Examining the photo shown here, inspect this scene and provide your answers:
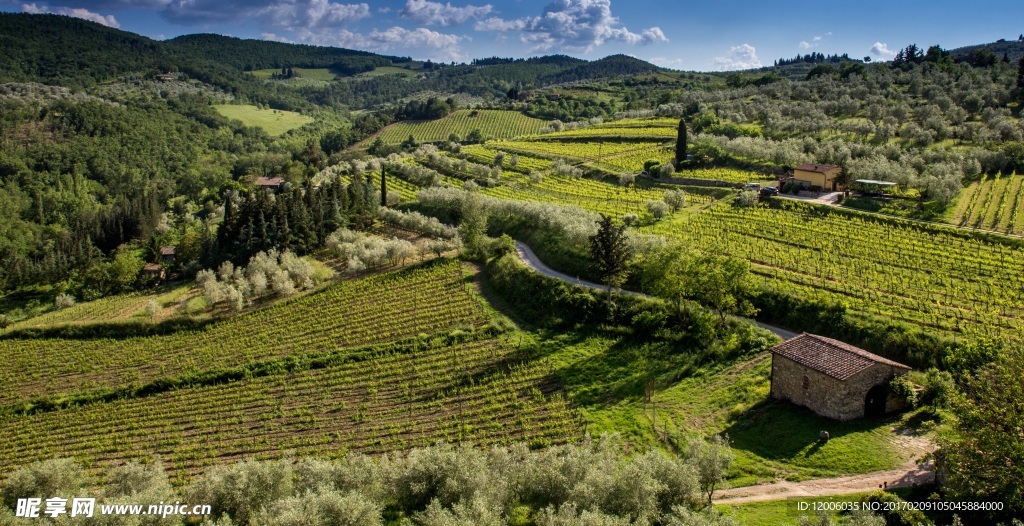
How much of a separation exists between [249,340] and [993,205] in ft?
239

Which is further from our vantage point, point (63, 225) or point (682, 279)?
point (63, 225)

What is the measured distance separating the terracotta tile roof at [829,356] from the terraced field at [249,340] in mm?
24893

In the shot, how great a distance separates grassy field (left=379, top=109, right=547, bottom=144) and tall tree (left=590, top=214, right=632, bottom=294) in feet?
396

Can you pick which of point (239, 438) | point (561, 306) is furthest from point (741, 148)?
point (239, 438)

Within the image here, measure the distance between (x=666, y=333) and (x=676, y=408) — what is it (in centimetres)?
873

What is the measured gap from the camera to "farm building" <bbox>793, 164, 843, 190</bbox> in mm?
69750

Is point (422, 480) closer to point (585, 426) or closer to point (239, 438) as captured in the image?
point (585, 426)

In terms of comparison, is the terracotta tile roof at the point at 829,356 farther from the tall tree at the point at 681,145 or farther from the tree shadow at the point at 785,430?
the tall tree at the point at 681,145

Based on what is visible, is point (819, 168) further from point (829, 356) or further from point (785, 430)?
point (785, 430)

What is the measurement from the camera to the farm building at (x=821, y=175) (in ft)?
229

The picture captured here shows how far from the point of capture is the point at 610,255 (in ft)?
151

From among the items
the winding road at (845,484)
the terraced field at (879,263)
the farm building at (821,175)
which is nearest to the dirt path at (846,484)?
the winding road at (845,484)

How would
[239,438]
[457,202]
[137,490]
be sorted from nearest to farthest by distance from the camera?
1. [137,490]
2. [239,438]
3. [457,202]

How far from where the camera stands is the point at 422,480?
24.7m
